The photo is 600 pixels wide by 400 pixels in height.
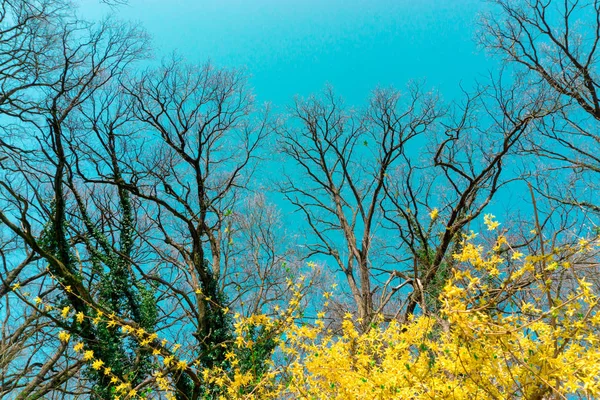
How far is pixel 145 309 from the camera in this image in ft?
26.2

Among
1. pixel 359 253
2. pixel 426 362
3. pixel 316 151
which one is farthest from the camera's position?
pixel 316 151

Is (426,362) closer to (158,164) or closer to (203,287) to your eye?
(203,287)

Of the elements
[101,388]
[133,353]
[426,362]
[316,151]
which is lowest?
[426,362]

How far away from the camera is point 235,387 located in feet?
10.5

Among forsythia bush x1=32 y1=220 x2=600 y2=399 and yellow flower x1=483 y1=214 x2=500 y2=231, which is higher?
yellow flower x1=483 y1=214 x2=500 y2=231

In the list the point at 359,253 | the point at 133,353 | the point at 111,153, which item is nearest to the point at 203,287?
the point at 133,353

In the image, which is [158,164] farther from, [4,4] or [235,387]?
[235,387]

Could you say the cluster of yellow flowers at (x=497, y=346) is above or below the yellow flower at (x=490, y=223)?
below

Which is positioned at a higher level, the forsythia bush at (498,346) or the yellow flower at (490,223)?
the yellow flower at (490,223)

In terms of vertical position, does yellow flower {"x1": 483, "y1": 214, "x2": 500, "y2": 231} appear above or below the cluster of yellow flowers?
above

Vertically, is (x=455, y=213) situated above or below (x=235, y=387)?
above

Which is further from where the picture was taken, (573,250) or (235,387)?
(235,387)

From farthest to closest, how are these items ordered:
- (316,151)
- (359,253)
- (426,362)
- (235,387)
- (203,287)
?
(316,151) → (359,253) → (203,287) → (235,387) → (426,362)

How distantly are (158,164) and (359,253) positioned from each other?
6084 mm
